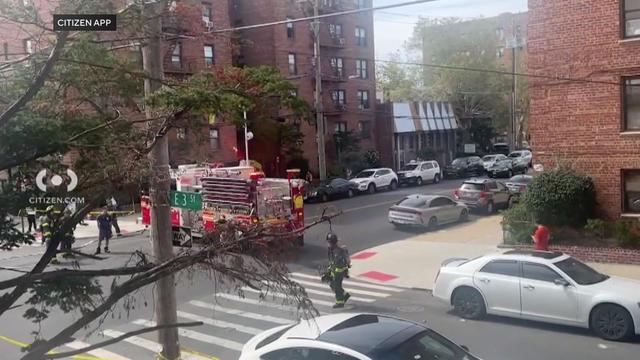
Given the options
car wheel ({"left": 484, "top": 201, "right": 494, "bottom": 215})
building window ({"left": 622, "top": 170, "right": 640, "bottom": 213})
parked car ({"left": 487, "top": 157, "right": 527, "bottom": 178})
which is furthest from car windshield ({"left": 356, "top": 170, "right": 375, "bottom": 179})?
building window ({"left": 622, "top": 170, "right": 640, "bottom": 213})

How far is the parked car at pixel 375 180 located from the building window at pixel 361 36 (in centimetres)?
1123

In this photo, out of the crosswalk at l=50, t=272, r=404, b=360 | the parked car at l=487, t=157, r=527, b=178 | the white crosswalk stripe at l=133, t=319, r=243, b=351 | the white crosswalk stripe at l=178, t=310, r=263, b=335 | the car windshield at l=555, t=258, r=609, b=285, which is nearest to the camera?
the crosswalk at l=50, t=272, r=404, b=360

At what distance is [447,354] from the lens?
6.98m

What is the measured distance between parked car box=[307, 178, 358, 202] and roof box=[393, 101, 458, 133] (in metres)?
12.0

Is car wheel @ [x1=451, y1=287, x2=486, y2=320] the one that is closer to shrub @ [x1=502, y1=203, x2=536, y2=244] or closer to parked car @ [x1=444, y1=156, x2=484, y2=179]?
shrub @ [x1=502, y1=203, x2=536, y2=244]

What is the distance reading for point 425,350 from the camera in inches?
270

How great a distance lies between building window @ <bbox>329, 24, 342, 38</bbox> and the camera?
4488cm

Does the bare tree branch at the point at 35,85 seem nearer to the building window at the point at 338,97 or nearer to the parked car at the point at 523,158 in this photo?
the building window at the point at 338,97

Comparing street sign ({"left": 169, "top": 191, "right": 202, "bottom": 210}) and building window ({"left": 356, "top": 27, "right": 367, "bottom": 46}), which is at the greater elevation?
building window ({"left": 356, "top": 27, "right": 367, "bottom": 46})

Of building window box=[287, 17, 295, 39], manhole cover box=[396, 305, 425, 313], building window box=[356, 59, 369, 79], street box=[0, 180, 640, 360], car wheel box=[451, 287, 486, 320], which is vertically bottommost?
manhole cover box=[396, 305, 425, 313]

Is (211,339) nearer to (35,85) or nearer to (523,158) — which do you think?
(35,85)

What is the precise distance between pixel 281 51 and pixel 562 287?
71.0ft

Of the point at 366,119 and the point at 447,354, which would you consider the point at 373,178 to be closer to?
the point at 366,119

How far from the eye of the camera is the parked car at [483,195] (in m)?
28.3
